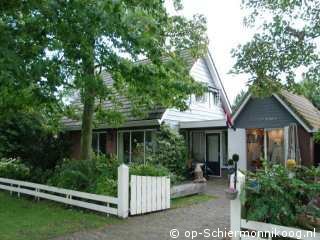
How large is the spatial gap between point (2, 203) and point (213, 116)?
45.5ft

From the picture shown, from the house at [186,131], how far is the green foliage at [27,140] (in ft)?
9.52

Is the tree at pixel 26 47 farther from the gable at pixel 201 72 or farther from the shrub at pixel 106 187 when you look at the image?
the gable at pixel 201 72

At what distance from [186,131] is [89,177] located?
30.2 feet

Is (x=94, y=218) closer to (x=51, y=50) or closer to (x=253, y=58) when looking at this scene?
(x=51, y=50)

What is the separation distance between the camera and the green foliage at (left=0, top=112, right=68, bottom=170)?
18719 millimetres

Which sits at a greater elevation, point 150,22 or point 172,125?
point 150,22

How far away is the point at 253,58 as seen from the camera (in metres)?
7.33

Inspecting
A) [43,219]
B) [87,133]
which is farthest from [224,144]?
[43,219]

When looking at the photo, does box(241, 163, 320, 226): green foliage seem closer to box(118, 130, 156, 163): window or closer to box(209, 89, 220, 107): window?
box(118, 130, 156, 163): window

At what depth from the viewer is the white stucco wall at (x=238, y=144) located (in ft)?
58.1

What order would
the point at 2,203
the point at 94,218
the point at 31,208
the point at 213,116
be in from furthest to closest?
the point at 213,116 < the point at 2,203 < the point at 31,208 < the point at 94,218

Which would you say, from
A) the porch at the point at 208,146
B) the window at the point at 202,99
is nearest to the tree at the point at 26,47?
the porch at the point at 208,146

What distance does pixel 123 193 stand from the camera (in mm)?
9484

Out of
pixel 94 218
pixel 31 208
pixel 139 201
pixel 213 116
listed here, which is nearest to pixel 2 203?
pixel 31 208
